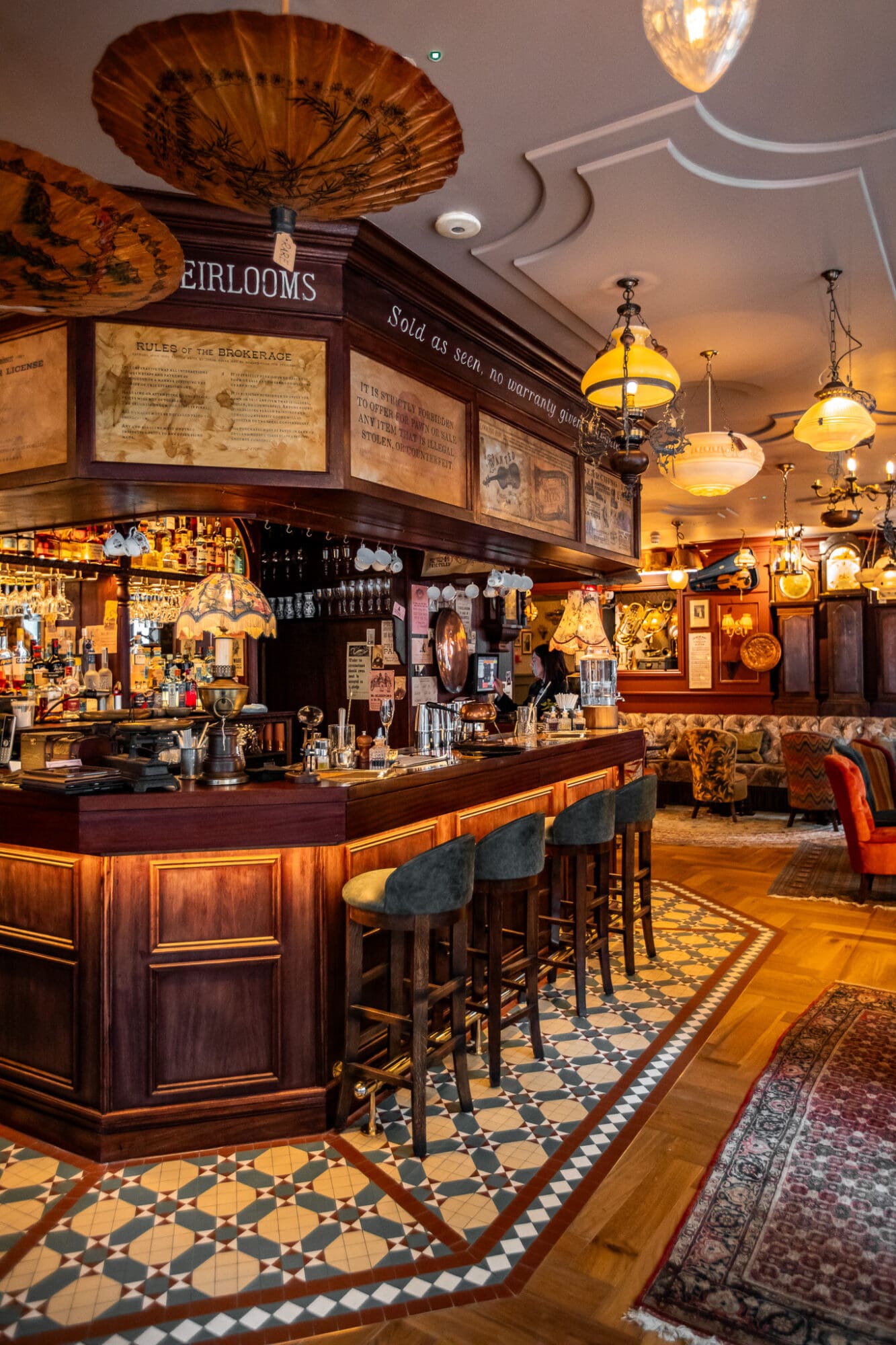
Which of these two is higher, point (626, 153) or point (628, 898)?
point (626, 153)

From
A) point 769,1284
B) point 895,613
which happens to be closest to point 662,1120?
point 769,1284

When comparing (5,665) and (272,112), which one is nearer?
(272,112)

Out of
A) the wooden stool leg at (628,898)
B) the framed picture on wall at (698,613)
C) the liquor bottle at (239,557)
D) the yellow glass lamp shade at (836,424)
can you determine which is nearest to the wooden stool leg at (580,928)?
the wooden stool leg at (628,898)

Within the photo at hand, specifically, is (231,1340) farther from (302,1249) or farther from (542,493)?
(542,493)

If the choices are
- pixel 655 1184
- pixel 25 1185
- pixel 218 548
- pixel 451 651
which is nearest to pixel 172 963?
pixel 25 1185

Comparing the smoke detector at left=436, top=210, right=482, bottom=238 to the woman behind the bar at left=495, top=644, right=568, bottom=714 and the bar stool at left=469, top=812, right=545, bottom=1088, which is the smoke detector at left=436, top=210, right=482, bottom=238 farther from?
the woman behind the bar at left=495, top=644, right=568, bottom=714

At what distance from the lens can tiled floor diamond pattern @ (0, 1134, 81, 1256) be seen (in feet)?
8.70

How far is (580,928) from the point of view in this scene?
13.9 ft

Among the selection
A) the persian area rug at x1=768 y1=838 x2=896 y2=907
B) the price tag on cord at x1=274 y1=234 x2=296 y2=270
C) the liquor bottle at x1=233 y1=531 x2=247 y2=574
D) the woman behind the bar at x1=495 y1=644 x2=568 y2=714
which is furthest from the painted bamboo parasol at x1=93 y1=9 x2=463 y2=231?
the woman behind the bar at x1=495 y1=644 x2=568 y2=714

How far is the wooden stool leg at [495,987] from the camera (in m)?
3.56

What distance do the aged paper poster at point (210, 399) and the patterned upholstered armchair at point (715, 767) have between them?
7.53 meters

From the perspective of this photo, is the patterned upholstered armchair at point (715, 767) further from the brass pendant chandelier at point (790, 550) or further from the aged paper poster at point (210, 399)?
the aged paper poster at point (210, 399)

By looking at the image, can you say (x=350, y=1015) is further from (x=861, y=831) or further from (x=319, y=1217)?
(x=861, y=831)

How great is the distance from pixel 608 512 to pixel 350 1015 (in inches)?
174
